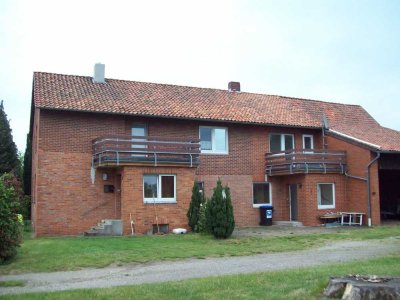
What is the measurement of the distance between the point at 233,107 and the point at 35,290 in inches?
796

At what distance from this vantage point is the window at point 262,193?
93.4ft

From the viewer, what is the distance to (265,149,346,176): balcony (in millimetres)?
27125

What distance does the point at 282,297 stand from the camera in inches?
342

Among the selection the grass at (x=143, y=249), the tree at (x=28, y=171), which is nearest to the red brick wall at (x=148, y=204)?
the grass at (x=143, y=249)

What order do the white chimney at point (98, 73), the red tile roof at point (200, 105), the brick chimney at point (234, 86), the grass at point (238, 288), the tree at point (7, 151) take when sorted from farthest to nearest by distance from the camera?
1. the tree at point (7, 151)
2. the brick chimney at point (234, 86)
3. the white chimney at point (98, 73)
4. the red tile roof at point (200, 105)
5. the grass at point (238, 288)

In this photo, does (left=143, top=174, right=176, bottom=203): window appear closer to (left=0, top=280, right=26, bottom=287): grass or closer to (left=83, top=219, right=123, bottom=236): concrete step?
(left=83, top=219, right=123, bottom=236): concrete step

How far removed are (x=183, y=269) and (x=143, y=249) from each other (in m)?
4.28

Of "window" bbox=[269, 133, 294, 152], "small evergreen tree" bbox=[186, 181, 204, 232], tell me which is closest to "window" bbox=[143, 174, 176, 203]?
"small evergreen tree" bbox=[186, 181, 204, 232]

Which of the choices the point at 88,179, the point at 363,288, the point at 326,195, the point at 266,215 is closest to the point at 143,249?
the point at 88,179

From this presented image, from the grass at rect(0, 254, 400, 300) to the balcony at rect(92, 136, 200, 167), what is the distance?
13015 millimetres

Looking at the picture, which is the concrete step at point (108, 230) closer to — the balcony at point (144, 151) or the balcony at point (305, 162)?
the balcony at point (144, 151)

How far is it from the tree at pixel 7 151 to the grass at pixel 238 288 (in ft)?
86.9

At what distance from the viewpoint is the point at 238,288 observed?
9609 millimetres

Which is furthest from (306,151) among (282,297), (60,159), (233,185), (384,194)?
(282,297)
